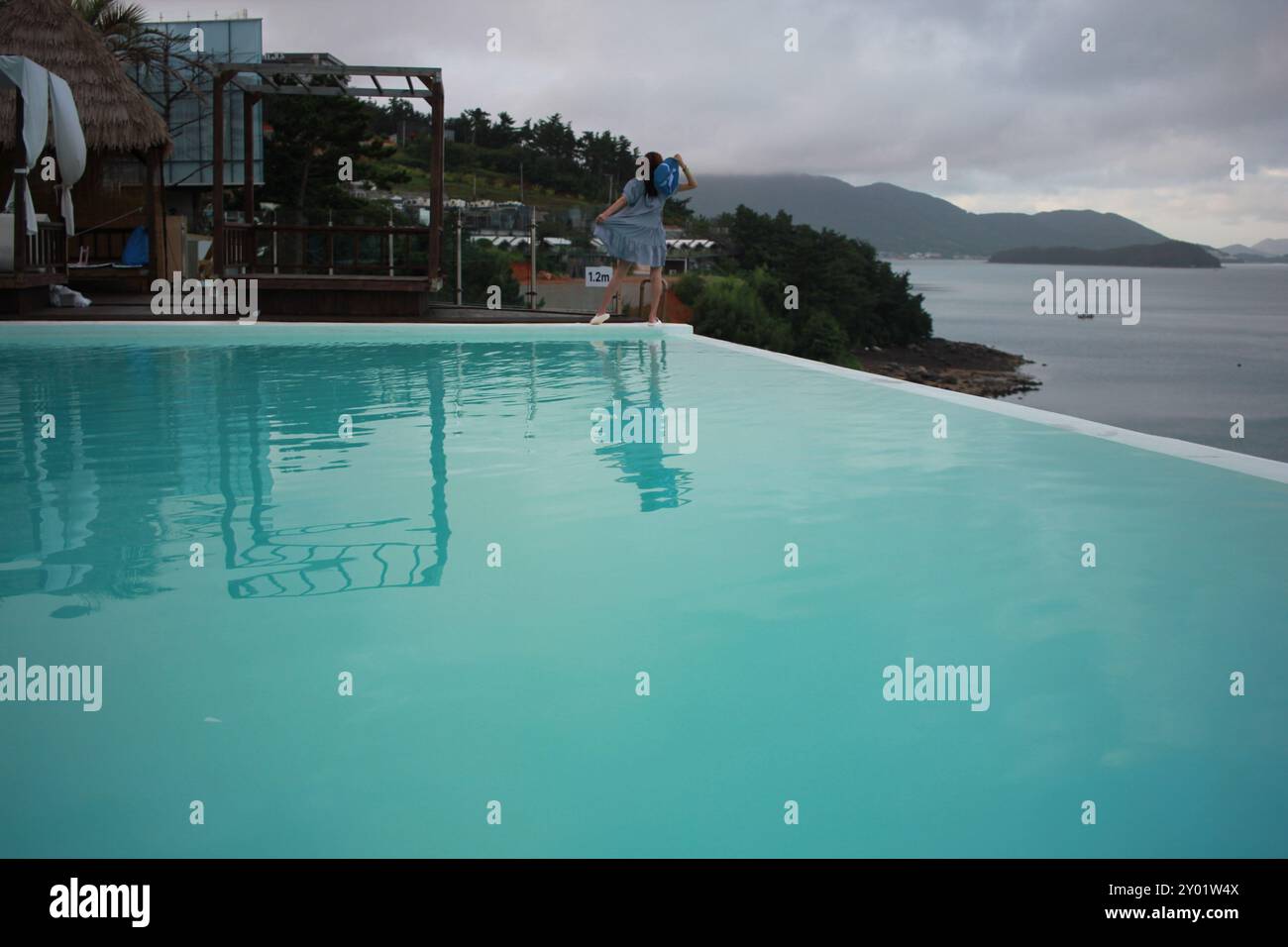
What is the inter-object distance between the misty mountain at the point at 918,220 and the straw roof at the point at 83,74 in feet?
384

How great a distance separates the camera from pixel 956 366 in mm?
78812

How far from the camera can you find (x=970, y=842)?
2051 mm

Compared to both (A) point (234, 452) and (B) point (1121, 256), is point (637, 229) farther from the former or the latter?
(B) point (1121, 256)

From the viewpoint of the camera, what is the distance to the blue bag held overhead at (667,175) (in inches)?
444

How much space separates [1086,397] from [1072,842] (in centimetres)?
6776

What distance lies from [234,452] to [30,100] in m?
9.31

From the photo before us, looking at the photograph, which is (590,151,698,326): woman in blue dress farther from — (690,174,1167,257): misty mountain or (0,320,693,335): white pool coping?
(690,174,1167,257): misty mountain

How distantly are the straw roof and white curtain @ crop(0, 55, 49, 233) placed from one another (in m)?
3.51

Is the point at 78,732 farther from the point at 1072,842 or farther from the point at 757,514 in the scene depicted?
the point at 757,514

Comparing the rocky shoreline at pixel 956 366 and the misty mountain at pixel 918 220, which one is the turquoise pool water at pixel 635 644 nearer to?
the rocky shoreline at pixel 956 366

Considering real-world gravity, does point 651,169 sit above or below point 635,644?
above

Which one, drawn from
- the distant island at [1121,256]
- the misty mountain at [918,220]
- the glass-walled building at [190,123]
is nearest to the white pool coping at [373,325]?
the glass-walled building at [190,123]

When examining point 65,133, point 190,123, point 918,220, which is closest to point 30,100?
point 65,133

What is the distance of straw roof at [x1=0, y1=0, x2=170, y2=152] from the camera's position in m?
16.8
